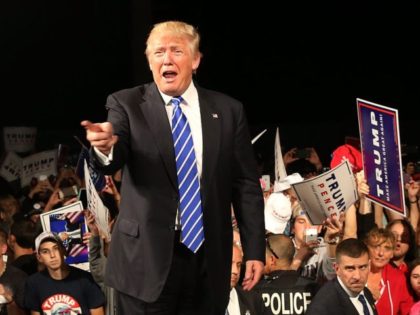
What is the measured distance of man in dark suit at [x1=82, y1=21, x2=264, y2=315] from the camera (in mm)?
3588

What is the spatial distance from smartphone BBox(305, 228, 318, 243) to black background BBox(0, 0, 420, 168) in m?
6.18

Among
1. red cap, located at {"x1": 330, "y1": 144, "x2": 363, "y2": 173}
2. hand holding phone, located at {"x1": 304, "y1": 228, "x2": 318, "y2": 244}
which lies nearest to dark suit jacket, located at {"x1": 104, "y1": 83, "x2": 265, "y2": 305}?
hand holding phone, located at {"x1": 304, "y1": 228, "x2": 318, "y2": 244}

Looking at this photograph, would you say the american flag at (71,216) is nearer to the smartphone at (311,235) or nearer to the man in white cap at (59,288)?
the man in white cap at (59,288)

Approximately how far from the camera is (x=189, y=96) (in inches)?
147

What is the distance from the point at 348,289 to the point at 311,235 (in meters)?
1.11

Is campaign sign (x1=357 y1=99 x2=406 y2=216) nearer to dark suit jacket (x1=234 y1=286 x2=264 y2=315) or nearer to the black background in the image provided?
dark suit jacket (x1=234 y1=286 x2=264 y2=315)

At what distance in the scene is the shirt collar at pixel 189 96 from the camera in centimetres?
369

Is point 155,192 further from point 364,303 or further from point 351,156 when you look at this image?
point 351,156

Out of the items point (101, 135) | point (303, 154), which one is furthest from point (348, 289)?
point (303, 154)

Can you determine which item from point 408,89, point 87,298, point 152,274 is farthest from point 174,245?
point 408,89

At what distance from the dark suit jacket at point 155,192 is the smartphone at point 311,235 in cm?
323

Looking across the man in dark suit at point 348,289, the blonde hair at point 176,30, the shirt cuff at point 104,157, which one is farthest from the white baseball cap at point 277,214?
the shirt cuff at point 104,157

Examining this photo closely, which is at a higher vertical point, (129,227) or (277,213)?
(277,213)

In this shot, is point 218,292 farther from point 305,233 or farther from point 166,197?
point 305,233
